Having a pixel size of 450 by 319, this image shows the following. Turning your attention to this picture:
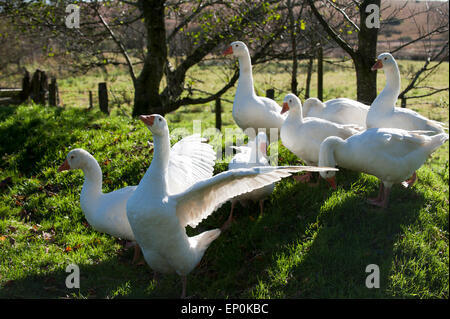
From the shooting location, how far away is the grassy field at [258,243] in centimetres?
418

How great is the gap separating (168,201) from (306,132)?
2741 millimetres

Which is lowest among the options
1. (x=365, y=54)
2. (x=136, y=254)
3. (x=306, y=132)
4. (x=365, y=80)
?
(x=136, y=254)

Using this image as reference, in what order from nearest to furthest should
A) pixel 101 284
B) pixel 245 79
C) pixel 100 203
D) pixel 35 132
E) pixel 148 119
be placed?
pixel 148 119
pixel 101 284
pixel 100 203
pixel 245 79
pixel 35 132

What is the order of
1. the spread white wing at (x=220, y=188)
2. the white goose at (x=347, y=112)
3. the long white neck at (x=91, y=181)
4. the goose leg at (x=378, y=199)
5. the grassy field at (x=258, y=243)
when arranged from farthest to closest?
the white goose at (x=347, y=112) → the goose leg at (x=378, y=199) → the long white neck at (x=91, y=181) → the grassy field at (x=258, y=243) → the spread white wing at (x=220, y=188)

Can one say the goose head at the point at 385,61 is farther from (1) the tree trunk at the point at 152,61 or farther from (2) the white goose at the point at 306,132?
(1) the tree trunk at the point at 152,61

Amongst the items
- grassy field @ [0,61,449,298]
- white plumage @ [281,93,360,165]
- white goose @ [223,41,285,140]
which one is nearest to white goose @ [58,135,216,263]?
grassy field @ [0,61,449,298]

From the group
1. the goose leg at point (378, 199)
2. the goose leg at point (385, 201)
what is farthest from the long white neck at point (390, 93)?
the goose leg at point (385, 201)

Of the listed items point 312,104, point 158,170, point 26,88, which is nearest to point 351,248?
point 158,170

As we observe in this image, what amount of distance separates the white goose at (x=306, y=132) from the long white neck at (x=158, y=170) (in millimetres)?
2552

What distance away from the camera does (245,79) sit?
7293mm

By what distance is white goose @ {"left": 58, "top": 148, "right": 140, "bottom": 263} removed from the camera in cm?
457

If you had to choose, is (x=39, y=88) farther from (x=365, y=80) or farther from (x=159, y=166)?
(x=159, y=166)

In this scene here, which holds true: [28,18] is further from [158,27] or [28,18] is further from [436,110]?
[436,110]

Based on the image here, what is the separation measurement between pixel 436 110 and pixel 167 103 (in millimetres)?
12738
